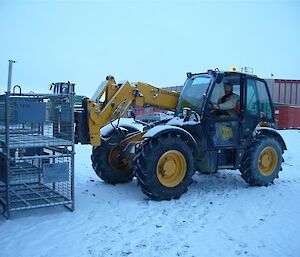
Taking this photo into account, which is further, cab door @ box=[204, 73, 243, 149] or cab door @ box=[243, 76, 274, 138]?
cab door @ box=[243, 76, 274, 138]

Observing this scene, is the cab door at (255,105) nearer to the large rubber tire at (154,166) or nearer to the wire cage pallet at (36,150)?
the large rubber tire at (154,166)

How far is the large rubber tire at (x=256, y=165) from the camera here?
25.2 ft

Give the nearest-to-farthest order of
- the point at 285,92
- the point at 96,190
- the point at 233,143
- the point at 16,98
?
the point at 16,98 < the point at 96,190 < the point at 233,143 < the point at 285,92

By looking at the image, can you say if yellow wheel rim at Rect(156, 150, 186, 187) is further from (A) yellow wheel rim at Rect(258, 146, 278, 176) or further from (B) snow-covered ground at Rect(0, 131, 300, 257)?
(A) yellow wheel rim at Rect(258, 146, 278, 176)

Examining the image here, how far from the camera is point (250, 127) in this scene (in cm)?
789

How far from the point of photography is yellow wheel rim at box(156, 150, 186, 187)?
6.62 m

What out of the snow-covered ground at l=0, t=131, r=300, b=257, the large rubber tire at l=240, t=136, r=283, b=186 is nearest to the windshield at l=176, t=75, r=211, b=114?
the large rubber tire at l=240, t=136, r=283, b=186

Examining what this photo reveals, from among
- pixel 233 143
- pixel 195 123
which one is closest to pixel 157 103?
pixel 195 123

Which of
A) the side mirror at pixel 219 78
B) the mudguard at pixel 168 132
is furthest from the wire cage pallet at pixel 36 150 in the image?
the side mirror at pixel 219 78

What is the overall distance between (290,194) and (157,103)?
3.08 m

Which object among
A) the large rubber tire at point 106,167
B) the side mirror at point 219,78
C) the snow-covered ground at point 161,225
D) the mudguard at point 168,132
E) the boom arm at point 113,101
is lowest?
the snow-covered ground at point 161,225

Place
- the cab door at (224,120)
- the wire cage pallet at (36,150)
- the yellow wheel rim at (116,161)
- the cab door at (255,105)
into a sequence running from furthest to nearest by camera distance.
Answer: the cab door at (255,105), the yellow wheel rim at (116,161), the cab door at (224,120), the wire cage pallet at (36,150)

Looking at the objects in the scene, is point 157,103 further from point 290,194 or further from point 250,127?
point 290,194

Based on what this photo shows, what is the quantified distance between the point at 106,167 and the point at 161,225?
2535 mm
